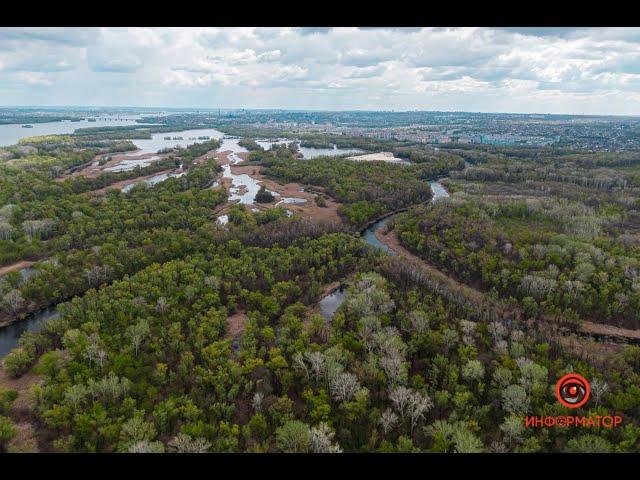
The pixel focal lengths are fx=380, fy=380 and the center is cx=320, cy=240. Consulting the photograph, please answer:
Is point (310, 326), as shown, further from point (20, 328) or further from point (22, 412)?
point (20, 328)

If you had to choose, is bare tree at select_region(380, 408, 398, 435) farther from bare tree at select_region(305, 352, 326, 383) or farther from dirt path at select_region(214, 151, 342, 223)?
dirt path at select_region(214, 151, 342, 223)

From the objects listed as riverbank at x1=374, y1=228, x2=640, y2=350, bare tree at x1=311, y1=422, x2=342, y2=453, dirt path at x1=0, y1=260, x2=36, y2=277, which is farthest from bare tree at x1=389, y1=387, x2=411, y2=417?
dirt path at x1=0, y1=260, x2=36, y2=277

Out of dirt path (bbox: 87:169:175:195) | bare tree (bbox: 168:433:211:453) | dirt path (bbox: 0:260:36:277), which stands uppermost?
dirt path (bbox: 87:169:175:195)

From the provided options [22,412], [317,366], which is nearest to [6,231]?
[22,412]

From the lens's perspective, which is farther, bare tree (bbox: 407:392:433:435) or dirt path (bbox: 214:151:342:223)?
dirt path (bbox: 214:151:342:223)

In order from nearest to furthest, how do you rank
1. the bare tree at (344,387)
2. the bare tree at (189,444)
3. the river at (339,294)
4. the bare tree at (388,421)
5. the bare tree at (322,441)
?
1. the bare tree at (189,444)
2. the bare tree at (322,441)
3. the bare tree at (388,421)
4. the bare tree at (344,387)
5. the river at (339,294)

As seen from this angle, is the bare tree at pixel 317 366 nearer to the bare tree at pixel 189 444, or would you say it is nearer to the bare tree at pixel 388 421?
the bare tree at pixel 388 421

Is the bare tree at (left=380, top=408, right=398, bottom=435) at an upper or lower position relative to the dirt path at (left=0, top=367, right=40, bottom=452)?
upper

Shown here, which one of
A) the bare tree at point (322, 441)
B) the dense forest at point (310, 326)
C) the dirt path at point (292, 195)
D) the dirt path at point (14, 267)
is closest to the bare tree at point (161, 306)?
the dense forest at point (310, 326)
